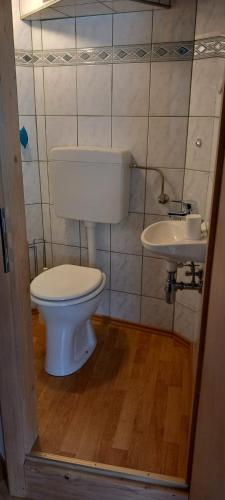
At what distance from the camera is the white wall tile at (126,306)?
222 centimetres

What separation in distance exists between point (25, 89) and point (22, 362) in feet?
5.08

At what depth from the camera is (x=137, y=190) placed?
200 cm

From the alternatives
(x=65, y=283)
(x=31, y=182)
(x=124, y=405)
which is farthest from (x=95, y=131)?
(x=124, y=405)

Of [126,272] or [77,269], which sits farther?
[126,272]

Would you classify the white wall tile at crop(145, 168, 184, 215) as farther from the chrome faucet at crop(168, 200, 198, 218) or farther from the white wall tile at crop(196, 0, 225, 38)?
the white wall tile at crop(196, 0, 225, 38)

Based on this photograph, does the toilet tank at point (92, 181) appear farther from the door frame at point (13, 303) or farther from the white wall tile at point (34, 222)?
the door frame at point (13, 303)

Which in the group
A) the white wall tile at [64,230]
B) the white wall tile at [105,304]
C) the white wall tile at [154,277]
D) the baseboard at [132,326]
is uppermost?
the white wall tile at [64,230]

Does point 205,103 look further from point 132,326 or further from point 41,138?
point 132,326

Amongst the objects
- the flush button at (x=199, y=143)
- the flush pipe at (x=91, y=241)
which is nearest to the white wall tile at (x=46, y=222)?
the flush pipe at (x=91, y=241)

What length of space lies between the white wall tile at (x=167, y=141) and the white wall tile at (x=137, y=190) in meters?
0.09

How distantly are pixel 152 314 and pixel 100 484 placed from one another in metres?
1.08

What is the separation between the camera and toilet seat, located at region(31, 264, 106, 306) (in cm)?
162

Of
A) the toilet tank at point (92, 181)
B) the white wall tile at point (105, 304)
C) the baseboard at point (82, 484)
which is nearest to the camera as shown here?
the baseboard at point (82, 484)

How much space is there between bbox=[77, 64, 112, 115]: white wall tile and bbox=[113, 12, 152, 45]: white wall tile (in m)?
0.14
